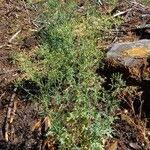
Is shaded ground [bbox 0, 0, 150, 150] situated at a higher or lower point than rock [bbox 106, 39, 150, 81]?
lower

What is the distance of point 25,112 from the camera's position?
207 inches

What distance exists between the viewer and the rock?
484 centimetres

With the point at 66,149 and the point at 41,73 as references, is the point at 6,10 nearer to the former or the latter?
the point at 41,73

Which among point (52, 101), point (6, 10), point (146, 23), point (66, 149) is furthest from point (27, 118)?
point (6, 10)

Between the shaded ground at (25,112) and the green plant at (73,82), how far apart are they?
0.66ft

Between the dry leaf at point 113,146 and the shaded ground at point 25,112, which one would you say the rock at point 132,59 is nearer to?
the shaded ground at point 25,112

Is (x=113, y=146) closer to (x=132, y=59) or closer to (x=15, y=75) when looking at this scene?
(x=132, y=59)

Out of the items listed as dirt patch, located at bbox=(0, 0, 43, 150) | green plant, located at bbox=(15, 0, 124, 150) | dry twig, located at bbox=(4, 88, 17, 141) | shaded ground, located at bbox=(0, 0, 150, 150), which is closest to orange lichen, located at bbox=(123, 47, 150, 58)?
green plant, located at bbox=(15, 0, 124, 150)

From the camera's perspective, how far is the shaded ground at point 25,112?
4590mm

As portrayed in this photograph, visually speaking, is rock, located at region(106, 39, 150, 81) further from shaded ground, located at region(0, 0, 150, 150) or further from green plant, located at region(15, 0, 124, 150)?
shaded ground, located at region(0, 0, 150, 150)

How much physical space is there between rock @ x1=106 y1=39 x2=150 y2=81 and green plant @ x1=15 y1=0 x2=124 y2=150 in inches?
6.1

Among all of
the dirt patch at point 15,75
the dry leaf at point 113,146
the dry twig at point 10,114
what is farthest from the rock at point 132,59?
the dry twig at point 10,114

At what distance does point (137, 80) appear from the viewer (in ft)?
15.9

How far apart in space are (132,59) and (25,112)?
1.39 metres
